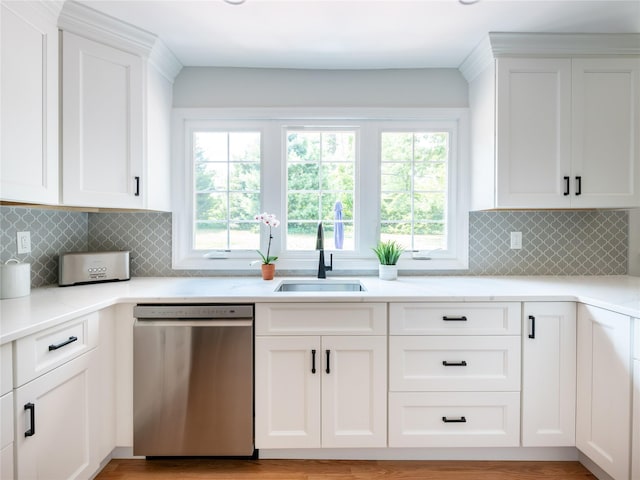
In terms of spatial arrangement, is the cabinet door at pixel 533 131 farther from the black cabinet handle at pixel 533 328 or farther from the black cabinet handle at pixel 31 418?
the black cabinet handle at pixel 31 418

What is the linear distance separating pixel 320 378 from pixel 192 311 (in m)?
0.74

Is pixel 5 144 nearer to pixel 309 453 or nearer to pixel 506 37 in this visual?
pixel 309 453

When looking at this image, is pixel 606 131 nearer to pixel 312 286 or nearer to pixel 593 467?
pixel 593 467

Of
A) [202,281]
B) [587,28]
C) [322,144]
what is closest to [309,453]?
[202,281]

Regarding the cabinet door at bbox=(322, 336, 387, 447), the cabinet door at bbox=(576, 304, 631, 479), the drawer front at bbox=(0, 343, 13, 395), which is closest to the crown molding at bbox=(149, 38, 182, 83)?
the drawer front at bbox=(0, 343, 13, 395)

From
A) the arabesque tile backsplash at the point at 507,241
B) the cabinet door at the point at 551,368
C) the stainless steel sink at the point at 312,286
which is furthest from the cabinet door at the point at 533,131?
the stainless steel sink at the point at 312,286

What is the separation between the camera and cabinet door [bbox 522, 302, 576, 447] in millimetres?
1764

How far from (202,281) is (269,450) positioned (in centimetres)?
106

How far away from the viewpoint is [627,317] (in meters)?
1.48

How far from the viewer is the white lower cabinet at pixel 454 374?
178cm

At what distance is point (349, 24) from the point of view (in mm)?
1884

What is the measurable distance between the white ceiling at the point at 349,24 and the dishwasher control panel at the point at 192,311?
4.99 feet

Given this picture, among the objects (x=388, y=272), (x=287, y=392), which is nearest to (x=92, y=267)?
(x=287, y=392)

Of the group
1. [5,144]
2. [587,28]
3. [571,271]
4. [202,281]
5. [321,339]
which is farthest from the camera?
[571,271]
